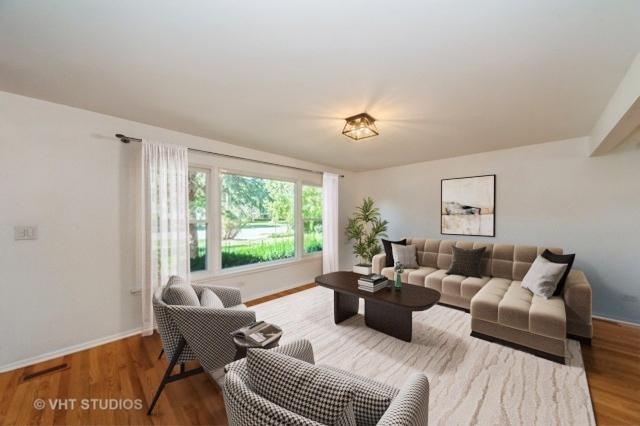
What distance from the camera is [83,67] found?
1745 mm

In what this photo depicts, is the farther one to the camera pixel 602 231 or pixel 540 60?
pixel 602 231

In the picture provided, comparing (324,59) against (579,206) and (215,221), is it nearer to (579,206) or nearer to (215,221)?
(215,221)

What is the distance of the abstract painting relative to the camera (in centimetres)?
389

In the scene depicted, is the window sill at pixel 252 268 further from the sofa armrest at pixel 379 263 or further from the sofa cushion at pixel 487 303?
the sofa cushion at pixel 487 303

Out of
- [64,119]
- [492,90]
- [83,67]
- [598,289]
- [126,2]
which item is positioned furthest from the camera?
[598,289]

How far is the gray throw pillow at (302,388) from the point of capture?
0.79m

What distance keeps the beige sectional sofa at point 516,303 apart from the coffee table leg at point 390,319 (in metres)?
0.73

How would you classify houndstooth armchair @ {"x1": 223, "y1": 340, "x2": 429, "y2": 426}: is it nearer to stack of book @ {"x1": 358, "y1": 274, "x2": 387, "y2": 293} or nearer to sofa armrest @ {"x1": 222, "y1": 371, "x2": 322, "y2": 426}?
sofa armrest @ {"x1": 222, "y1": 371, "x2": 322, "y2": 426}

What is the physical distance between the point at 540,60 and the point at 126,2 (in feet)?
8.06


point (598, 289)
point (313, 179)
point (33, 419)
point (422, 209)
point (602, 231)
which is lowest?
point (33, 419)

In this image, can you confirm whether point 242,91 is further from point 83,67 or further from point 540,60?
point 540,60

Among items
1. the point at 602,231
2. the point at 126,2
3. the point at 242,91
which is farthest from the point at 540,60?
the point at 602,231

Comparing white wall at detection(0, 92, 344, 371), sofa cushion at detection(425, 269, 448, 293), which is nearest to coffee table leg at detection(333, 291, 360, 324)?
sofa cushion at detection(425, 269, 448, 293)
